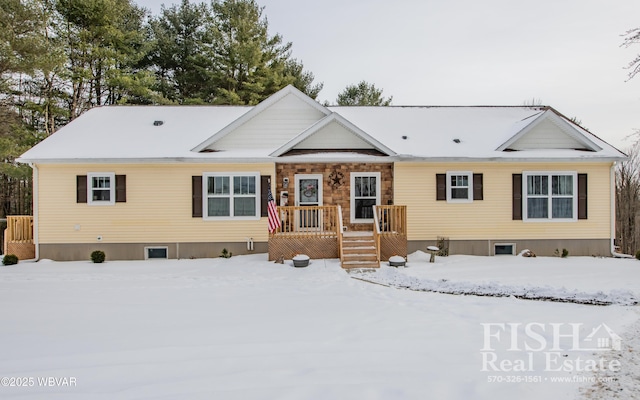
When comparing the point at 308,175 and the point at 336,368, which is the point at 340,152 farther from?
the point at 336,368

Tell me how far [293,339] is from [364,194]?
824 cm

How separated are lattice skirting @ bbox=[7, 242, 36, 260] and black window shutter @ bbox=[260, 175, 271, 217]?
7.86m

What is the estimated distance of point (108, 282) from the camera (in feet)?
29.2

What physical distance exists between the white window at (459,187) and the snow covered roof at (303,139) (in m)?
0.66

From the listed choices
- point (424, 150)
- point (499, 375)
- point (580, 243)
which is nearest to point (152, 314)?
point (499, 375)

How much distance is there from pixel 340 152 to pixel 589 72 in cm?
1311

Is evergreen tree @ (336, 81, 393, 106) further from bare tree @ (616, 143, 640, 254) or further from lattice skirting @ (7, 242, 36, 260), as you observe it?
lattice skirting @ (7, 242, 36, 260)

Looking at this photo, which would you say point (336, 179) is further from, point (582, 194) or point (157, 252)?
point (582, 194)

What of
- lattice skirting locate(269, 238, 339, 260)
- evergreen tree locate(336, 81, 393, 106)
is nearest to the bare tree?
evergreen tree locate(336, 81, 393, 106)

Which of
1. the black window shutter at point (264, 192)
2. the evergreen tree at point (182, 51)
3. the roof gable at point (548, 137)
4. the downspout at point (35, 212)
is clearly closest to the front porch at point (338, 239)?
the black window shutter at point (264, 192)

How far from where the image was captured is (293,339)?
5035mm

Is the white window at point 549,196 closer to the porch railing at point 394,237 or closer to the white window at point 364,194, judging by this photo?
the porch railing at point 394,237

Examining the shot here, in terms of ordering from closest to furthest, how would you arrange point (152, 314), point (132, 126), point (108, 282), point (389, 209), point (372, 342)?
1. point (372, 342)
2. point (152, 314)
3. point (108, 282)
4. point (389, 209)
5. point (132, 126)

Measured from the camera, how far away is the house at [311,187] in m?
12.0
